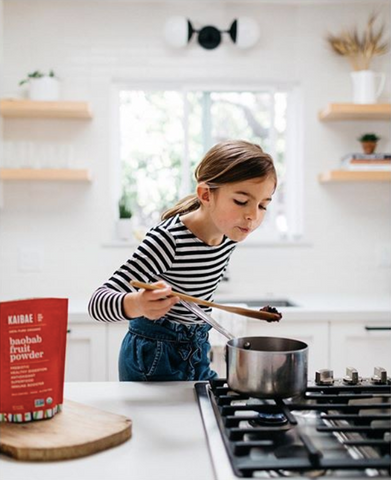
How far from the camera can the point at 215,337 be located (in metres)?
2.53

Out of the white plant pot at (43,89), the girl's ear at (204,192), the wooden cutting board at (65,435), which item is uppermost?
the white plant pot at (43,89)

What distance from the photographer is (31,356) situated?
3.35 feet

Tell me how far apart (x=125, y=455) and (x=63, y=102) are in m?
2.24

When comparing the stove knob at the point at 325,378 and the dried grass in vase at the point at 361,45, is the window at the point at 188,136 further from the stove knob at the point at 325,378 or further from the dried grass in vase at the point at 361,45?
the stove knob at the point at 325,378

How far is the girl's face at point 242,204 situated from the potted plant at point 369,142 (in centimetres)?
183

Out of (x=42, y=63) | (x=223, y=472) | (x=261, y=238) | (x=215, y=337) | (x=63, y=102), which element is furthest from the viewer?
(x=261, y=238)

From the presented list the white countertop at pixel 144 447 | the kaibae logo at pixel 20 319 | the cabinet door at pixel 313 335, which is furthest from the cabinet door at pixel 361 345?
the kaibae logo at pixel 20 319

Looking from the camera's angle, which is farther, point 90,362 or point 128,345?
point 90,362

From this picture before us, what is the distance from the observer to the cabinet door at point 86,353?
2.56 metres

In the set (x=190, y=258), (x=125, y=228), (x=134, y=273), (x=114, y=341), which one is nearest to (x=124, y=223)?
(x=125, y=228)

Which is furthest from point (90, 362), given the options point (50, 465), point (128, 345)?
point (50, 465)

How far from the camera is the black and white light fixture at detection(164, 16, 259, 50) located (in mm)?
3010

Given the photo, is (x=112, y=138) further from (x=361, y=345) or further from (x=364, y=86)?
(x=361, y=345)

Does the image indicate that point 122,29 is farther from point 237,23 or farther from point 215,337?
point 215,337
